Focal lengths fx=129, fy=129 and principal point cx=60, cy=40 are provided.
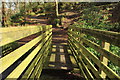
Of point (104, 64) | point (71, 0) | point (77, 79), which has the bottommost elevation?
point (77, 79)

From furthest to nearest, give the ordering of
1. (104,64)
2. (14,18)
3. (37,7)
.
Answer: (37,7) → (14,18) → (104,64)

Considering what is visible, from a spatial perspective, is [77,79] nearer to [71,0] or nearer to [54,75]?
[54,75]

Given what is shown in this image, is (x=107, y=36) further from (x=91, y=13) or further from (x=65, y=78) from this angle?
(x=91, y=13)

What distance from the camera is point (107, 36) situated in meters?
1.88

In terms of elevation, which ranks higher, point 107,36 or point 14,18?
point 14,18

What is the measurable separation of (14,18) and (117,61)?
2401 centimetres

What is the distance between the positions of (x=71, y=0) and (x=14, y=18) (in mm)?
13665

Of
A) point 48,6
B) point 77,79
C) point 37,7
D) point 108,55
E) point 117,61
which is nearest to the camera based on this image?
point 117,61

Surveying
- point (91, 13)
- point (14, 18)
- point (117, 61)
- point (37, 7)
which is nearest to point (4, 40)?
point (117, 61)

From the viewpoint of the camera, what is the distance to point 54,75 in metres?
4.27

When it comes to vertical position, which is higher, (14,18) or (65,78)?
(14,18)

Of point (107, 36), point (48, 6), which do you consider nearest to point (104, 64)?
point (107, 36)

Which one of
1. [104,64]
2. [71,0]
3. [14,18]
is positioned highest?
[71,0]

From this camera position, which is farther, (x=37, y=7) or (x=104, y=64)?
(x=37, y=7)
